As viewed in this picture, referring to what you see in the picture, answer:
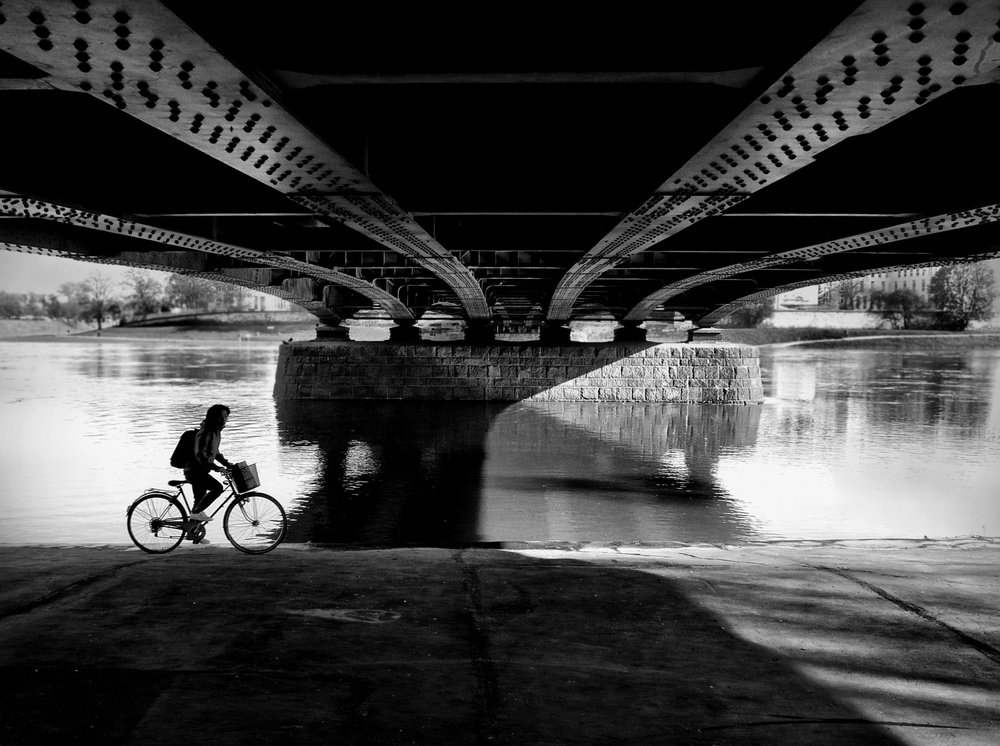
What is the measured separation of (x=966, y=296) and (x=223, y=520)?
342 ft

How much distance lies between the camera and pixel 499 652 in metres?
4.28

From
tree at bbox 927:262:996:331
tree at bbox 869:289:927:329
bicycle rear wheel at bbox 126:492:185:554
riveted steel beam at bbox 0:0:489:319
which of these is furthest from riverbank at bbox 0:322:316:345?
riveted steel beam at bbox 0:0:489:319

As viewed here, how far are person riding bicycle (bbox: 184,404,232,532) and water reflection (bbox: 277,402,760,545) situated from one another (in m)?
2.25

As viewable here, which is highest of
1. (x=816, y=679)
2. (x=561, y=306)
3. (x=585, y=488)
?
(x=561, y=306)

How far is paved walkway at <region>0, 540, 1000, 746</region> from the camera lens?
11.1 feet

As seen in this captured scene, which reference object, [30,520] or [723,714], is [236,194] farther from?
[723,714]

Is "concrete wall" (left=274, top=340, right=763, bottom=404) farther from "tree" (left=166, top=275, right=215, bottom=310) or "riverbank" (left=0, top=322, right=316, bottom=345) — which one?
"tree" (left=166, top=275, right=215, bottom=310)

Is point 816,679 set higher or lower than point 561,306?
lower

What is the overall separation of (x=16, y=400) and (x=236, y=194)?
21.0 meters

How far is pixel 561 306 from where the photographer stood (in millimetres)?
25156

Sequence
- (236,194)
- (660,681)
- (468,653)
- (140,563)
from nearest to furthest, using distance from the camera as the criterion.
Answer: (660,681), (468,653), (140,563), (236,194)

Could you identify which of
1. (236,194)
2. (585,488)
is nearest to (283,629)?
(236,194)

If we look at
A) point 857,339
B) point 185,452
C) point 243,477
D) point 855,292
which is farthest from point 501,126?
point 855,292

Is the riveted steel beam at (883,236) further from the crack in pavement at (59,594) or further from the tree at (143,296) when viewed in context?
the tree at (143,296)
